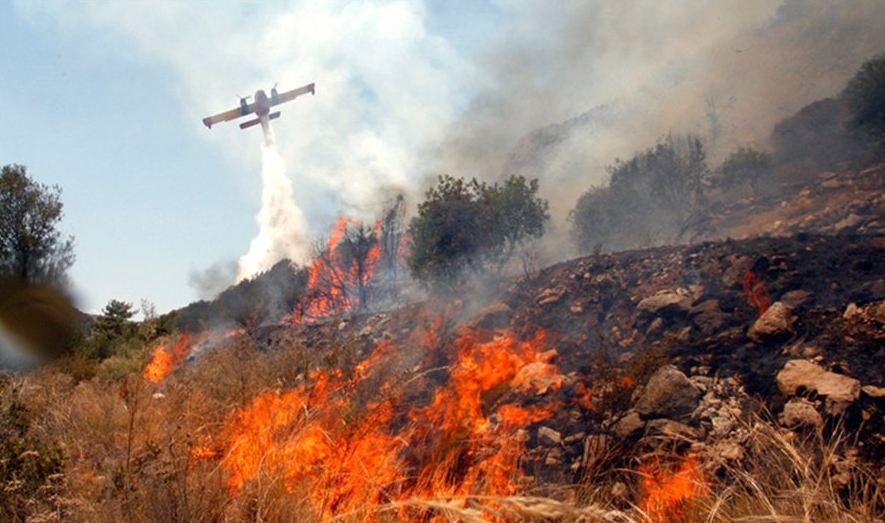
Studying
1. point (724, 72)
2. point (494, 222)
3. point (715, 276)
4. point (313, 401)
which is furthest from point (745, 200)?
point (724, 72)

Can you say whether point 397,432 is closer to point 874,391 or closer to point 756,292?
point 874,391

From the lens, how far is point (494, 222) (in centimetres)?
3017

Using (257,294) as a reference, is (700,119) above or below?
above

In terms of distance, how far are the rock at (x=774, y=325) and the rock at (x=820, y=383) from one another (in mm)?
1204

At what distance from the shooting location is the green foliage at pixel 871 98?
25.6 meters

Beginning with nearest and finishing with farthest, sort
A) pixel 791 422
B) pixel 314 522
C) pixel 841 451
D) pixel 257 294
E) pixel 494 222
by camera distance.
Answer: pixel 314 522 < pixel 841 451 < pixel 791 422 < pixel 494 222 < pixel 257 294

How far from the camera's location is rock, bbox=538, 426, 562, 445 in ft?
22.2

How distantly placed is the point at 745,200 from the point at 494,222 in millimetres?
16284

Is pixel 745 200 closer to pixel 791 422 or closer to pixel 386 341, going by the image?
pixel 386 341

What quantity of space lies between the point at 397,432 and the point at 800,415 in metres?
5.58

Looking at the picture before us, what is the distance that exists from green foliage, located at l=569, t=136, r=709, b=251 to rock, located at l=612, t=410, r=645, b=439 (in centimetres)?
2561

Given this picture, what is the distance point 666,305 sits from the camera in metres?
11.2

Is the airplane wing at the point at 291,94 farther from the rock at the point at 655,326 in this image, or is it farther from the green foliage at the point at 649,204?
the rock at the point at 655,326

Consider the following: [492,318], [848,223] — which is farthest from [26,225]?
[848,223]
